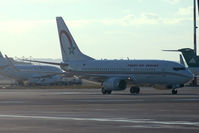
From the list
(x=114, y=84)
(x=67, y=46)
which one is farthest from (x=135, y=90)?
(x=67, y=46)

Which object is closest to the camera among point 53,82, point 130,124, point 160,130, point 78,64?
point 160,130

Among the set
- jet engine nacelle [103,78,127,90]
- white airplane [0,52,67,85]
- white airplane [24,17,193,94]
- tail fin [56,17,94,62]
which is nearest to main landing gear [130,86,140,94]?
white airplane [24,17,193,94]

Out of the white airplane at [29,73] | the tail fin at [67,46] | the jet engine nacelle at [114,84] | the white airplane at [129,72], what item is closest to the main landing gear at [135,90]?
the white airplane at [129,72]

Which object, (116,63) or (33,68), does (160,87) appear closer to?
(116,63)

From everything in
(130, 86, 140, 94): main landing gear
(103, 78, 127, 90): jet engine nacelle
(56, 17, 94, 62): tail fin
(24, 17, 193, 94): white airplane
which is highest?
(56, 17, 94, 62): tail fin

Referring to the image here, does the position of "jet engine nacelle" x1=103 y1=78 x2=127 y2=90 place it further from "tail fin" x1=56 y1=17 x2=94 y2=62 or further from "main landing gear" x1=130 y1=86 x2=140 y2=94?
"tail fin" x1=56 y1=17 x2=94 y2=62

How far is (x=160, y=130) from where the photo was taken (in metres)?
23.8

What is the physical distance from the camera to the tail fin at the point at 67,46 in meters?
76.2

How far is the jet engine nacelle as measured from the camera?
6906cm

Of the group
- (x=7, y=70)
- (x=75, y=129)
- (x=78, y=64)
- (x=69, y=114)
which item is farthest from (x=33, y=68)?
(x=75, y=129)

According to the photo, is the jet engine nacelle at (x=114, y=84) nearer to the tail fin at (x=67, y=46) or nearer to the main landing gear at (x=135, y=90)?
the main landing gear at (x=135, y=90)

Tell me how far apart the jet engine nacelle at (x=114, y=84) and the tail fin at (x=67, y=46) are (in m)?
7.00

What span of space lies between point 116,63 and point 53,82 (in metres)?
56.9

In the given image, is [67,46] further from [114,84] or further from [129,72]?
[114,84]
